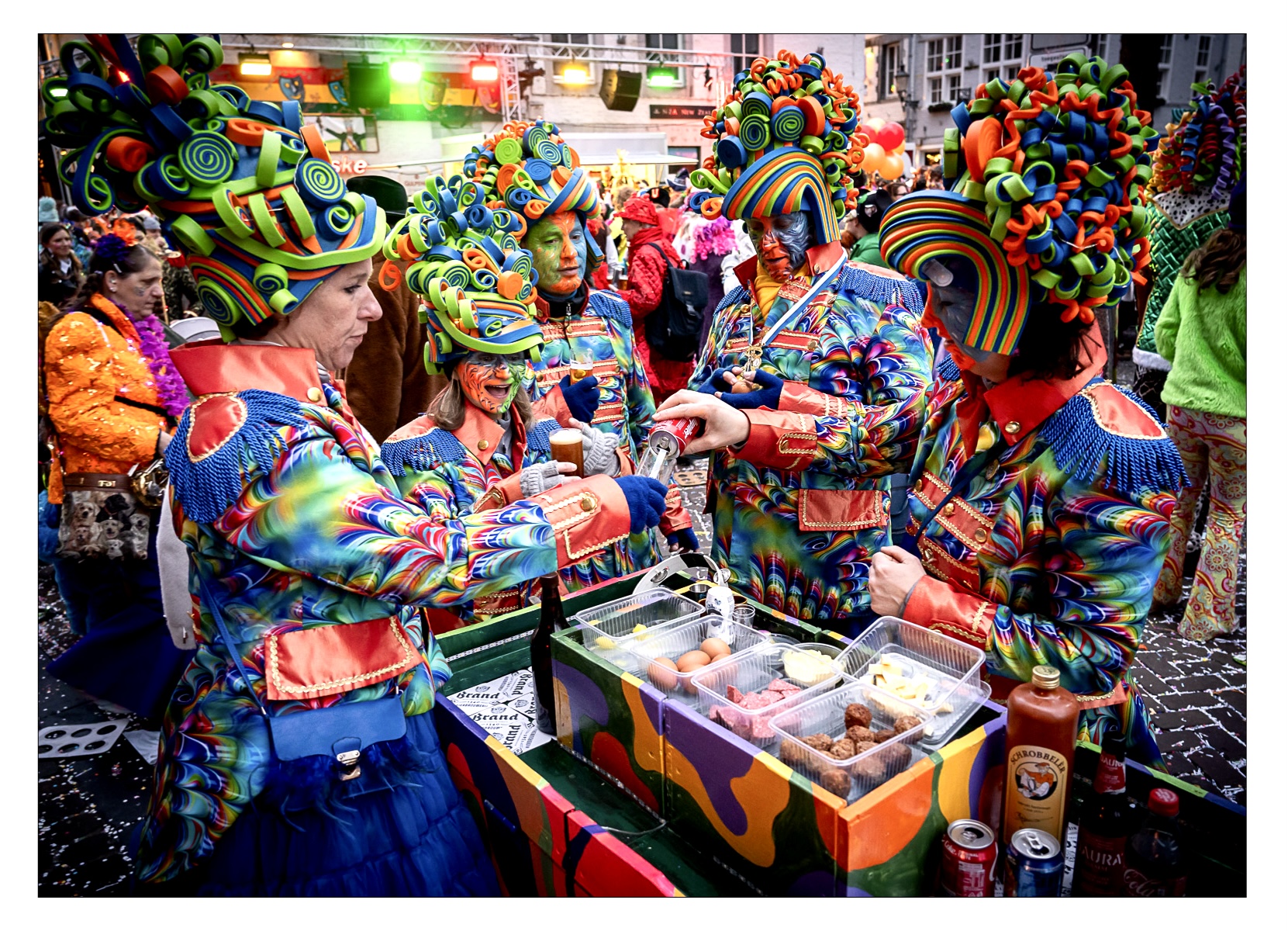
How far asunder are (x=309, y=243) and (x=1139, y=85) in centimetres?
178

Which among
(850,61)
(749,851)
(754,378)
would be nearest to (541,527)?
(749,851)

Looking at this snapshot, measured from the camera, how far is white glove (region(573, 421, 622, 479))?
3.12m

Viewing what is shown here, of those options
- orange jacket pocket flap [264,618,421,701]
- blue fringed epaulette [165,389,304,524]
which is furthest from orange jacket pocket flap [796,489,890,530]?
blue fringed epaulette [165,389,304,524]

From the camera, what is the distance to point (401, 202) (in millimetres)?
6301

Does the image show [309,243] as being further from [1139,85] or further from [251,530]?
[1139,85]

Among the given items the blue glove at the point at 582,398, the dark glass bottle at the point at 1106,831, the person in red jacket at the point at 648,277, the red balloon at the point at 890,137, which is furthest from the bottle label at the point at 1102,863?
the red balloon at the point at 890,137

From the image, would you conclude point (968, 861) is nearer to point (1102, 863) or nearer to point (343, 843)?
point (1102, 863)

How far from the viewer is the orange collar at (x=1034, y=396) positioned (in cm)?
181

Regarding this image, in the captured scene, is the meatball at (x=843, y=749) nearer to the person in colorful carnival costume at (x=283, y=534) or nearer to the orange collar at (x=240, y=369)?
the person in colorful carnival costume at (x=283, y=534)

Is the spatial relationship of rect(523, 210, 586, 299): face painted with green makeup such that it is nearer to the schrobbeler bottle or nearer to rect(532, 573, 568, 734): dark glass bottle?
rect(532, 573, 568, 734): dark glass bottle

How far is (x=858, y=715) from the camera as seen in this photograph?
1.57m

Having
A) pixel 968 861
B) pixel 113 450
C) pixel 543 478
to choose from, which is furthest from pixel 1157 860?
pixel 113 450

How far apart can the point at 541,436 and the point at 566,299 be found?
811 mm

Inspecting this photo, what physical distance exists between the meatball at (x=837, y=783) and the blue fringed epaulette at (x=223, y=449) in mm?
1133
